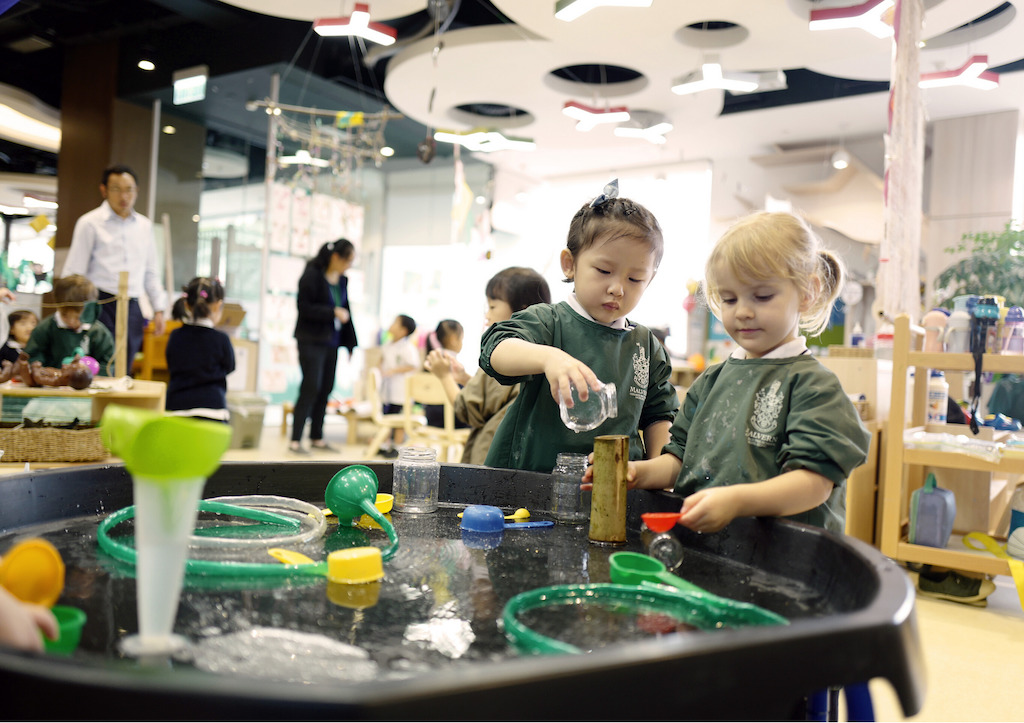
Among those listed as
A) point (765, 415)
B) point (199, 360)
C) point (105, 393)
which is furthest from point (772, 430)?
point (199, 360)

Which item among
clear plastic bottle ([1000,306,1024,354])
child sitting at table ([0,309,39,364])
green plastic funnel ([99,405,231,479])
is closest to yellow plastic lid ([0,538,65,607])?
green plastic funnel ([99,405,231,479])

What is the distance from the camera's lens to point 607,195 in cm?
130

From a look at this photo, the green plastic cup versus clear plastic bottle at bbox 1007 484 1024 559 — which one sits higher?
the green plastic cup

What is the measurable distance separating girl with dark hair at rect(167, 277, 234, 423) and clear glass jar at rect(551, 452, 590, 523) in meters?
2.88

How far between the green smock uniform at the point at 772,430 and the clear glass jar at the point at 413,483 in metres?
0.37

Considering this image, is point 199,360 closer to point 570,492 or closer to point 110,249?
point 110,249

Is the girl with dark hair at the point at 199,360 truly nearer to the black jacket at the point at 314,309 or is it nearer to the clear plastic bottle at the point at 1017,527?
the black jacket at the point at 314,309

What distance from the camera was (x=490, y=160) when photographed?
9727 mm

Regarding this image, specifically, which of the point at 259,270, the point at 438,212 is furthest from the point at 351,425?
the point at 438,212

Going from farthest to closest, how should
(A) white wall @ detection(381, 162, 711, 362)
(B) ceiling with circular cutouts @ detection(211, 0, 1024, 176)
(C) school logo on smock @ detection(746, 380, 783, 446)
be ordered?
(A) white wall @ detection(381, 162, 711, 362) → (B) ceiling with circular cutouts @ detection(211, 0, 1024, 176) → (C) school logo on smock @ detection(746, 380, 783, 446)

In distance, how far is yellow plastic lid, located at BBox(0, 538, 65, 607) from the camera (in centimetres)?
51

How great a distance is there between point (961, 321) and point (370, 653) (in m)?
3.01

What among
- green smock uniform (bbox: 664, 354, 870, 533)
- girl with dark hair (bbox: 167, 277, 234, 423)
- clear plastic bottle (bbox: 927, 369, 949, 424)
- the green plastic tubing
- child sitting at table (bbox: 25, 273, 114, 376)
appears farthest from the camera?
girl with dark hair (bbox: 167, 277, 234, 423)

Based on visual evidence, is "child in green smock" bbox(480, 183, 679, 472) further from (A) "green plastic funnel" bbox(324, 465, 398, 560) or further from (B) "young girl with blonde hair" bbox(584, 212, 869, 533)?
(A) "green plastic funnel" bbox(324, 465, 398, 560)
